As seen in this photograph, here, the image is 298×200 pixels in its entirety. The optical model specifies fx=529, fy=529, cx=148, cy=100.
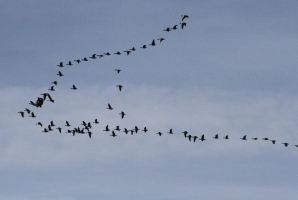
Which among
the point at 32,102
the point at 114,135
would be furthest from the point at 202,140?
the point at 32,102

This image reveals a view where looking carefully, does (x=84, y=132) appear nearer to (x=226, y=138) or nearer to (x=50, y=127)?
(x=50, y=127)

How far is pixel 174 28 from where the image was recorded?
336ft

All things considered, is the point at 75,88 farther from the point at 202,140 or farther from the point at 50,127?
the point at 202,140

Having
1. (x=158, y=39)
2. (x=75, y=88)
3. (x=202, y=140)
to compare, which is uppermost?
(x=158, y=39)

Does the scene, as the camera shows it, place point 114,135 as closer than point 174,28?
No

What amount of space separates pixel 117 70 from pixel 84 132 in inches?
612

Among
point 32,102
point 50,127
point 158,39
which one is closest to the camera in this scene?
point 32,102

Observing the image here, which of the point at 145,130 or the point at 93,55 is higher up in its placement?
the point at 93,55

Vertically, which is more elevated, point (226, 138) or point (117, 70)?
point (117, 70)

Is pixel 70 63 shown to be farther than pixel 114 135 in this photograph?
No

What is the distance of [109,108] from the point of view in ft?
382

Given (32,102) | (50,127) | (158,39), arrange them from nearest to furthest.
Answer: (32,102) → (158,39) → (50,127)

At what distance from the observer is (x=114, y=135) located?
121812mm

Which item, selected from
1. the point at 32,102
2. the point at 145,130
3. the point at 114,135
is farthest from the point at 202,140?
the point at 32,102
